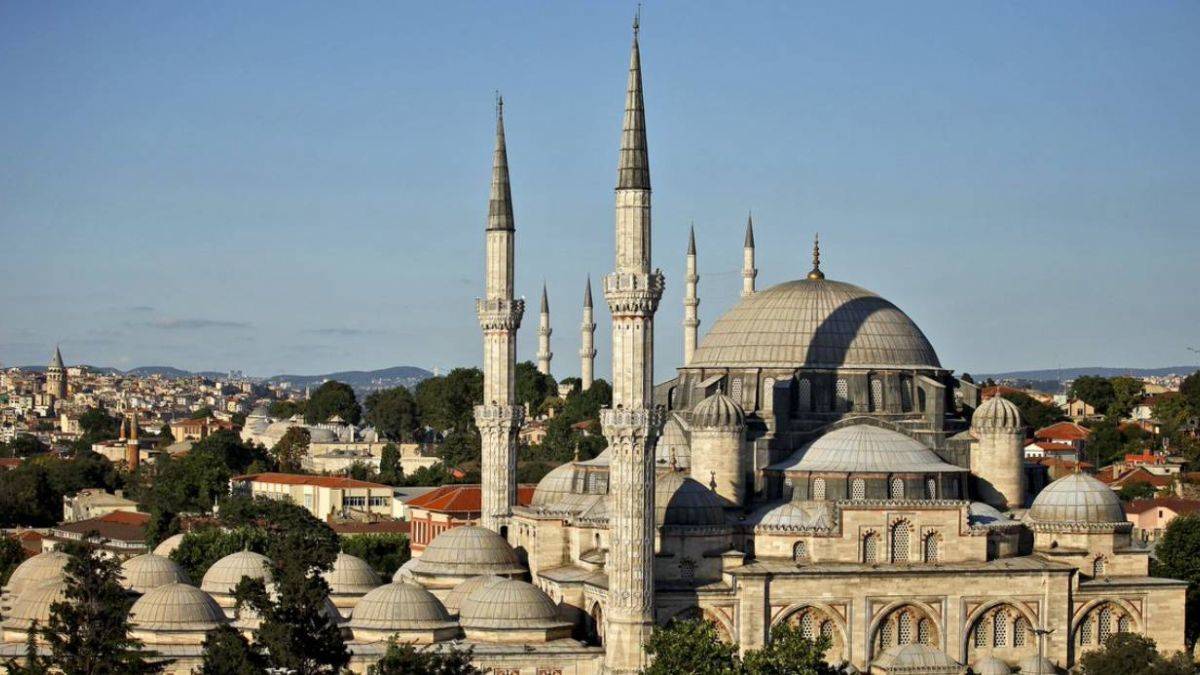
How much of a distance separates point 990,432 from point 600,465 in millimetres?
7320

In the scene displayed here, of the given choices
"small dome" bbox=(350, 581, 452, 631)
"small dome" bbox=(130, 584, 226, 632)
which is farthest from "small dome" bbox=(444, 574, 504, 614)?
"small dome" bbox=(130, 584, 226, 632)

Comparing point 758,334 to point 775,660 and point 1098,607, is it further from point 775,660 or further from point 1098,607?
point 775,660

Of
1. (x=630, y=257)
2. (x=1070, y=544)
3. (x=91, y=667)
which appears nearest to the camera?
(x=91, y=667)

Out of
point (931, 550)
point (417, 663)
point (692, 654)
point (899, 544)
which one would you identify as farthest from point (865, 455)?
point (417, 663)

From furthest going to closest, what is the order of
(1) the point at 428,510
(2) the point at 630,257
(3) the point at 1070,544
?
(1) the point at 428,510 < (3) the point at 1070,544 < (2) the point at 630,257

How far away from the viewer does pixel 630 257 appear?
112 feet

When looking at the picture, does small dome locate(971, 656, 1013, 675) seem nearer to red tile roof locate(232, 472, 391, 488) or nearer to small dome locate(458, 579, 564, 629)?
small dome locate(458, 579, 564, 629)

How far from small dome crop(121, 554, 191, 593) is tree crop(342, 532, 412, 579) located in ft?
40.4

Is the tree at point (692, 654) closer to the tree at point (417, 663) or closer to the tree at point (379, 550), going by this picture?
the tree at point (417, 663)

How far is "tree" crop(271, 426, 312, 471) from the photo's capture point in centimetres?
9188

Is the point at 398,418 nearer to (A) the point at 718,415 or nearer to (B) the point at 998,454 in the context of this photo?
(B) the point at 998,454

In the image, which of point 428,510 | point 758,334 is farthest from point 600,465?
point 428,510

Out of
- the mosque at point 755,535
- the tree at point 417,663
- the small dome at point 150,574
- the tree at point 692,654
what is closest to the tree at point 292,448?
the small dome at point 150,574

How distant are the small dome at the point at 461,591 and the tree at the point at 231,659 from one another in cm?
758
